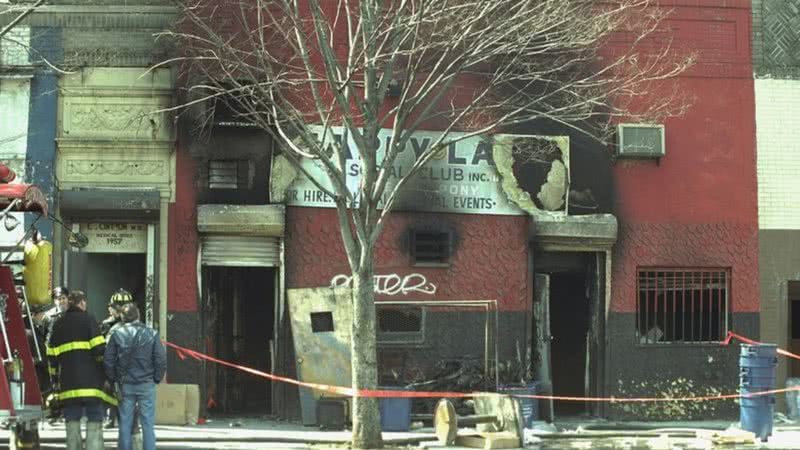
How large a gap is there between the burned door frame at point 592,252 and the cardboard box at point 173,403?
17.2 ft

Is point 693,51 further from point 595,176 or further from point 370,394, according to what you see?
point 370,394

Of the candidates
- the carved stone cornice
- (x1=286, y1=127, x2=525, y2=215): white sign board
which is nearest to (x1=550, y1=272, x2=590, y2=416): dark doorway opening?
(x1=286, y1=127, x2=525, y2=215): white sign board

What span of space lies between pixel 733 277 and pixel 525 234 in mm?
3369

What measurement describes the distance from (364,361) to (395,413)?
227 centimetres

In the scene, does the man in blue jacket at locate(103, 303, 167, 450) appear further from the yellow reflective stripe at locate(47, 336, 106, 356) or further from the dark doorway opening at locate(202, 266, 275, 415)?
the dark doorway opening at locate(202, 266, 275, 415)

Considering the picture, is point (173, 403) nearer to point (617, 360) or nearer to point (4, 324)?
point (4, 324)

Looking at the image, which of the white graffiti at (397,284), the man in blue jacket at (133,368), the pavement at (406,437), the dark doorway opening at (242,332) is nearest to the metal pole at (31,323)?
the man in blue jacket at (133,368)

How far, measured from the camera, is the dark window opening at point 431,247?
60.6 feet

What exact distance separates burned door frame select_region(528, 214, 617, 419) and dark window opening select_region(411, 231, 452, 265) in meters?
1.29

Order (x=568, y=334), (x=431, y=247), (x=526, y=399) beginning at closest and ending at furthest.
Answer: (x=526, y=399) → (x=431, y=247) → (x=568, y=334)

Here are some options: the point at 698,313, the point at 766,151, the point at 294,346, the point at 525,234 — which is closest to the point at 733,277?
the point at 698,313

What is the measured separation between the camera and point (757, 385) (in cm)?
1616

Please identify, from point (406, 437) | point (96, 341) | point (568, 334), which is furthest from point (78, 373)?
point (568, 334)

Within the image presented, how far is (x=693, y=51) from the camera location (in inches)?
749
